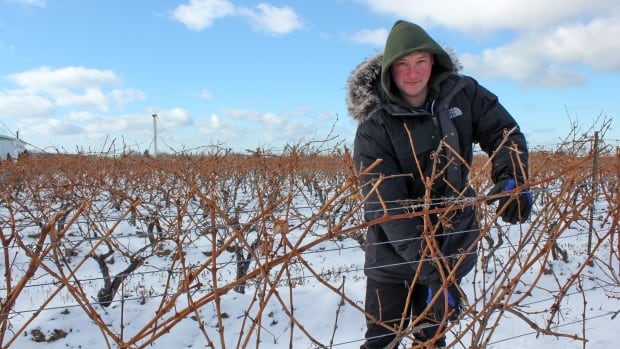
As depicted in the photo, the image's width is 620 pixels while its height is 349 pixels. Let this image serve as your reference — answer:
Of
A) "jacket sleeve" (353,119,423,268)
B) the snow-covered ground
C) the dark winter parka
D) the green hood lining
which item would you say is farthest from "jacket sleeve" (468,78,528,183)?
the snow-covered ground

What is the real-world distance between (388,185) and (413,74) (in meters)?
0.44

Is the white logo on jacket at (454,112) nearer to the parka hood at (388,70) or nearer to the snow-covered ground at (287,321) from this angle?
the parka hood at (388,70)

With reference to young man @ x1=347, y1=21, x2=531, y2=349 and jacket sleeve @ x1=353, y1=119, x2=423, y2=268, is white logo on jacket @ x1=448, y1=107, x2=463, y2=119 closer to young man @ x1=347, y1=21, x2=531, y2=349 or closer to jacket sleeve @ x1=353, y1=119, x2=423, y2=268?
young man @ x1=347, y1=21, x2=531, y2=349

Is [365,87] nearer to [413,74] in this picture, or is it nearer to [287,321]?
[413,74]

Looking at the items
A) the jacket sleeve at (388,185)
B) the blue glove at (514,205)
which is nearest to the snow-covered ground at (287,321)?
the jacket sleeve at (388,185)

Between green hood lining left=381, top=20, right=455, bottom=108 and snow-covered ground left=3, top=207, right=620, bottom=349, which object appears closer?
green hood lining left=381, top=20, right=455, bottom=108

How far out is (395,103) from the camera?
1796 millimetres

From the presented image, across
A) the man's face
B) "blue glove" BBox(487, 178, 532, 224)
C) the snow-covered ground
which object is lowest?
the snow-covered ground

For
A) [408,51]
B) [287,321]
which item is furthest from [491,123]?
[287,321]

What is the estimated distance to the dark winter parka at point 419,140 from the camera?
169cm

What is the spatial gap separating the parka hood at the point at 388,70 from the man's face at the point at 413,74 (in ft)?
0.12

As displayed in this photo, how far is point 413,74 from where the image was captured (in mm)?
1726

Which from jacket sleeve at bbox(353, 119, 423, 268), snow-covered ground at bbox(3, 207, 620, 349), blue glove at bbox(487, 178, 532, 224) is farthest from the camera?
snow-covered ground at bbox(3, 207, 620, 349)

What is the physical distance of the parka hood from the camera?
5.60 feet
